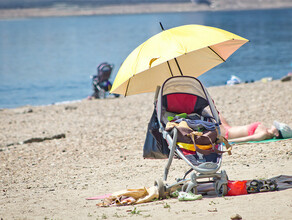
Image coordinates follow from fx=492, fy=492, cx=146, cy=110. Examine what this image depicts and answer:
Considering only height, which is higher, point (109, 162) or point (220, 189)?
point (220, 189)

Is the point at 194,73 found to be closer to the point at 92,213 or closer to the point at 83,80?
the point at 92,213

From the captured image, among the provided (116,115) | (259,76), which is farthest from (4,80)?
(116,115)

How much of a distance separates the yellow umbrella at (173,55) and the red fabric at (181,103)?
53cm

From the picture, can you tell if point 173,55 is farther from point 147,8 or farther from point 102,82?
point 147,8

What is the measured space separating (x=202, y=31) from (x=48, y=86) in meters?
22.9

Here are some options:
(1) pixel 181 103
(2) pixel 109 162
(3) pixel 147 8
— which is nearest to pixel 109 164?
(2) pixel 109 162

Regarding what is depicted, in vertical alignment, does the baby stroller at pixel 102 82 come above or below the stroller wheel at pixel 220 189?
above

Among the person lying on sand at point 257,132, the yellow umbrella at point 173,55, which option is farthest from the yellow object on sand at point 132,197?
the person lying on sand at point 257,132

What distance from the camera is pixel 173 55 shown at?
609 cm

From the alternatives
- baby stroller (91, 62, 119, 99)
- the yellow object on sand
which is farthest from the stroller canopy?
baby stroller (91, 62, 119, 99)

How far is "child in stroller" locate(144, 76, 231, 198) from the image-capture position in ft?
18.5

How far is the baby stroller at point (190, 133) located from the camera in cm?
564

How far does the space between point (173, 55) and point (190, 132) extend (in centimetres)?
98

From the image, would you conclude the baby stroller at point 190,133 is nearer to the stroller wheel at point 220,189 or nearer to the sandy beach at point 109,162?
the stroller wheel at point 220,189
